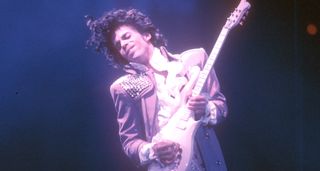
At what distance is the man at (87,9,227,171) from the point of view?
2.64 meters

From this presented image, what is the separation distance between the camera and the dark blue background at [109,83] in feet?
9.88

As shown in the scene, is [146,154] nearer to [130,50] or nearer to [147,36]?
[130,50]

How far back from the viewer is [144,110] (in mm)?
2744

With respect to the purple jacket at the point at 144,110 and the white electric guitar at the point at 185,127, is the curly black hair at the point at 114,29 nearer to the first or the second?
the purple jacket at the point at 144,110

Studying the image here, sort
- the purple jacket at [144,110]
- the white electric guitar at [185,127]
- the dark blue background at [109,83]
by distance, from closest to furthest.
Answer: the white electric guitar at [185,127] → the purple jacket at [144,110] → the dark blue background at [109,83]

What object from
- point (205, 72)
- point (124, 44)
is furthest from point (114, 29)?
point (205, 72)

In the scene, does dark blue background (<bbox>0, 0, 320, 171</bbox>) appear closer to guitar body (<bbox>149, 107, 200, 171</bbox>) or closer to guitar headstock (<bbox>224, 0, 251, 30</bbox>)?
guitar headstock (<bbox>224, 0, 251, 30</bbox>)

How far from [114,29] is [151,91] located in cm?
44

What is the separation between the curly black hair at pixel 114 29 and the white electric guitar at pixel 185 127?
1.44 ft

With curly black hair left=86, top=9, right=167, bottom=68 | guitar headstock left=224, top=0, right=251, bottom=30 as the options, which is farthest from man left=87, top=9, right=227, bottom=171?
guitar headstock left=224, top=0, right=251, bottom=30

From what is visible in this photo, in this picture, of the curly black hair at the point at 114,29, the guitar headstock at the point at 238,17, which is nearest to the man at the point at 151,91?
the curly black hair at the point at 114,29
